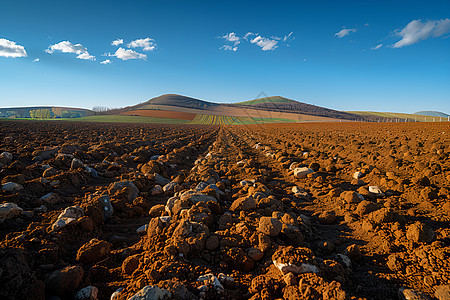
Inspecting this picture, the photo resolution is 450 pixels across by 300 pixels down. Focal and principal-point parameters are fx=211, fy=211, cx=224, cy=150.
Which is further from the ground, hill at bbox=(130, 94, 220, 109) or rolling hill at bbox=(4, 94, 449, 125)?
hill at bbox=(130, 94, 220, 109)

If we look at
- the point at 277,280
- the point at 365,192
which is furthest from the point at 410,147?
the point at 277,280

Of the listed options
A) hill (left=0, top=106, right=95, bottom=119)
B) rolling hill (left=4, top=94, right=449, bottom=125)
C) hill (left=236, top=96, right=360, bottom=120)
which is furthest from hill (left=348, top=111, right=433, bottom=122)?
hill (left=0, top=106, right=95, bottom=119)

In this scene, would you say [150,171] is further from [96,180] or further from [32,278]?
[32,278]

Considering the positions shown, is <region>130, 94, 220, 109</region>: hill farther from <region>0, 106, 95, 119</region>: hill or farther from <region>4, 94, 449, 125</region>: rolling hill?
<region>0, 106, 95, 119</region>: hill

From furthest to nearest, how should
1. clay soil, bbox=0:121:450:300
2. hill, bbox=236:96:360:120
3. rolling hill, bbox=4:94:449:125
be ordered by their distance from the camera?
hill, bbox=236:96:360:120
rolling hill, bbox=4:94:449:125
clay soil, bbox=0:121:450:300

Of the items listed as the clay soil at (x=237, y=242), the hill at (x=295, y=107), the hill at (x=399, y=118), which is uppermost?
the hill at (x=295, y=107)

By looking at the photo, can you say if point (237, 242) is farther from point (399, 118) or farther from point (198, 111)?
point (198, 111)

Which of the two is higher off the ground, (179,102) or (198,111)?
(179,102)

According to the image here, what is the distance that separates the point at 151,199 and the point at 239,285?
3342 millimetres

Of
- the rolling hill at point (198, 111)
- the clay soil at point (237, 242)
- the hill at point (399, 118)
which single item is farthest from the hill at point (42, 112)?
the hill at point (399, 118)

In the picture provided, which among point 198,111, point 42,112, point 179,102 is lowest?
point 42,112

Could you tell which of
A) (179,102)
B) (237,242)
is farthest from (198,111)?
(237,242)

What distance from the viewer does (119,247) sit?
3.04 meters

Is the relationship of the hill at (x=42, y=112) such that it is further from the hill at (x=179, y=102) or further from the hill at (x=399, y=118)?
the hill at (x=399, y=118)
